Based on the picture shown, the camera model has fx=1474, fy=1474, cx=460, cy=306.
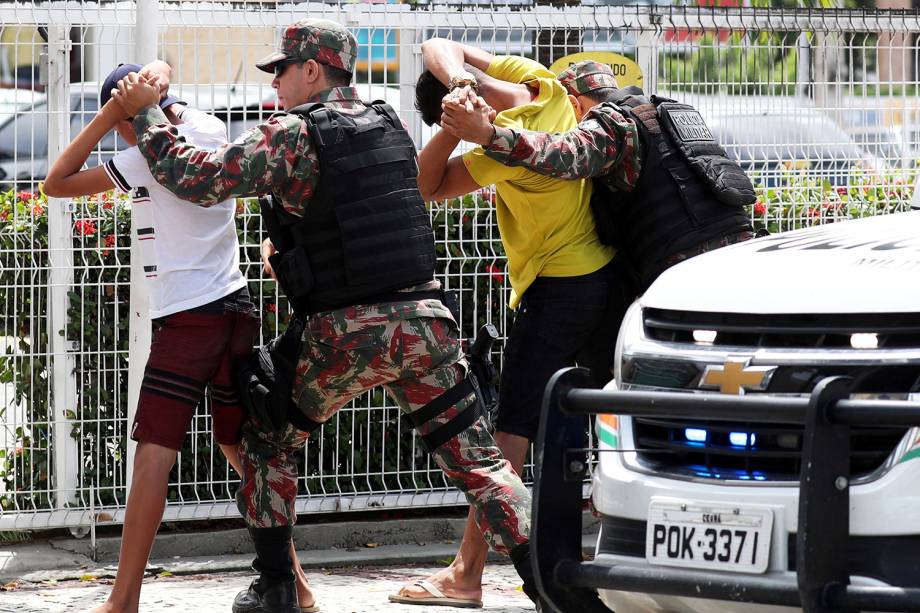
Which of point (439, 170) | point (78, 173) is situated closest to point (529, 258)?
point (439, 170)

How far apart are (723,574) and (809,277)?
0.73 m

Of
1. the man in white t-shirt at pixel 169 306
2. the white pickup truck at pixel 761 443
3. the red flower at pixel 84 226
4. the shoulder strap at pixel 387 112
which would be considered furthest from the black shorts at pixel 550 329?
the red flower at pixel 84 226

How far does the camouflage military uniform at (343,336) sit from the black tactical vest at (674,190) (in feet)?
2.50

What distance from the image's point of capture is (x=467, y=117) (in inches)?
182

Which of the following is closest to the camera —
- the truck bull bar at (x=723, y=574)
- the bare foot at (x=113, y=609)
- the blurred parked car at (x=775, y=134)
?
the truck bull bar at (x=723, y=574)

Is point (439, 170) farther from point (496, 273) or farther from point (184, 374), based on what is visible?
point (496, 273)

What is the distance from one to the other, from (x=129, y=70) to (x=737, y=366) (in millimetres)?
2502

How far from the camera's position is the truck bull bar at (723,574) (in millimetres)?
3053

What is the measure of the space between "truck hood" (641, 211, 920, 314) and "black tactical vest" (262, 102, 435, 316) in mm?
1162

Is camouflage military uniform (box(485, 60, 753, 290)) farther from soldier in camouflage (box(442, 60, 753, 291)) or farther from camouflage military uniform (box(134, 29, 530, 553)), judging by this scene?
camouflage military uniform (box(134, 29, 530, 553))

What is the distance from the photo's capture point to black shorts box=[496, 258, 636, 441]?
5.17 m

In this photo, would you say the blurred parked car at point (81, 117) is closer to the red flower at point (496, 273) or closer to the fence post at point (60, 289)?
the fence post at point (60, 289)

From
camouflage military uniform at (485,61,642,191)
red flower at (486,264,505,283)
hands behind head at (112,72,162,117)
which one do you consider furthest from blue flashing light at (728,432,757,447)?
red flower at (486,264,505,283)

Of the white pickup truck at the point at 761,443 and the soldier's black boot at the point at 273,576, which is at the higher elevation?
the white pickup truck at the point at 761,443
